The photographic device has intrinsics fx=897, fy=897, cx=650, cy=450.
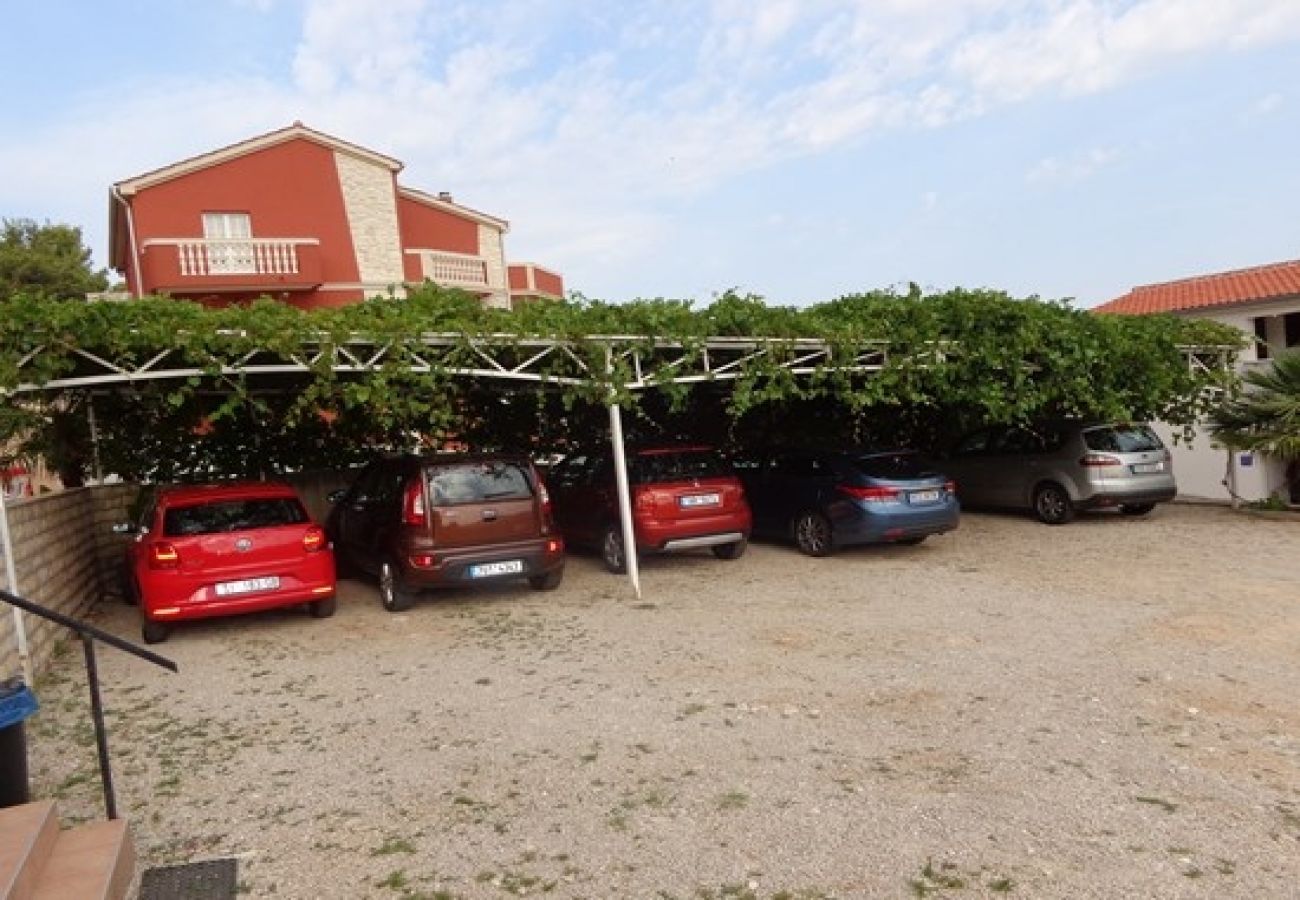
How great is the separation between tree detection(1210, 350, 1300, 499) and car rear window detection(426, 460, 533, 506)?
10846 millimetres

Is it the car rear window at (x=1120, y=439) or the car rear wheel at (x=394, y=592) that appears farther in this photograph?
the car rear window at (x=1120, y=439)

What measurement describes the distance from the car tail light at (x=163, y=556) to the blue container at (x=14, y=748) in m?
4.01

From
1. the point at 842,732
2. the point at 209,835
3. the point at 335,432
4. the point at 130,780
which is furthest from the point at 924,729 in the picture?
the point at 335,432

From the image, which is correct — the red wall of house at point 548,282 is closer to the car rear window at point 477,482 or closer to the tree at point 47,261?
the tree at point 47,261

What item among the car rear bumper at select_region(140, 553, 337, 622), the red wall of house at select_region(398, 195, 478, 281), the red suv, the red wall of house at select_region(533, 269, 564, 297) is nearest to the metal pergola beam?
the red suv

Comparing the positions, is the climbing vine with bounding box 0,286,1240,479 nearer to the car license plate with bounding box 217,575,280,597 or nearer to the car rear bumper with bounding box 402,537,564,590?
the car rear bumper with bounding box 402,537,564,590

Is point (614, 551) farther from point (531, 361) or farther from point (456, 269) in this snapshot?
point (456, 269)

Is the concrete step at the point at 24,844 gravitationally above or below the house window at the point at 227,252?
below

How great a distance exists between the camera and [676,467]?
10.8 m

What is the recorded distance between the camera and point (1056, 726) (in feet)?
16.8

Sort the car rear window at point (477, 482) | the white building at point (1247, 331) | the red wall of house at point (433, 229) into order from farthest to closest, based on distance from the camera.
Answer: the red wall of house at point (433, 229) → the white building at point (1247, 331) → the car rear window at point (477, 482)

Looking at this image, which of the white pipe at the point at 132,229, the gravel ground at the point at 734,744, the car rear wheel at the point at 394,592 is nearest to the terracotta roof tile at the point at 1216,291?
the gravel ground at the point at 734,744

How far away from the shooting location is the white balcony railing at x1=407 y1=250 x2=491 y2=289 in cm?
2458

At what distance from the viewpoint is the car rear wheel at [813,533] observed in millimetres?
11203
